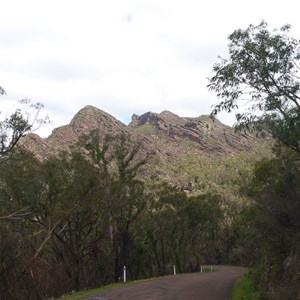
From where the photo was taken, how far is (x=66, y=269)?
108ft

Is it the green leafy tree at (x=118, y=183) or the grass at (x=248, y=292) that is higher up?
the green leafy tree at (x=118, y=183)

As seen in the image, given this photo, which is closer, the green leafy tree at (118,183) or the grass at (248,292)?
the grass at (248,292)

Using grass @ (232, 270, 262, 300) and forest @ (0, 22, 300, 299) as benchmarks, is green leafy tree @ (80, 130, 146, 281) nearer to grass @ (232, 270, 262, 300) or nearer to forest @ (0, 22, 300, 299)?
forest @ (0, 22, 300, 299)

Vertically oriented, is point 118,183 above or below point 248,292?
above

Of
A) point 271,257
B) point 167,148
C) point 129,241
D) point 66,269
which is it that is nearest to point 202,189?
point 167,148

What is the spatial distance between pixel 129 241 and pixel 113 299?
23.4 meters

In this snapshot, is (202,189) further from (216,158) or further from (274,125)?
(274,125)

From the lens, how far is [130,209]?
3878 cm

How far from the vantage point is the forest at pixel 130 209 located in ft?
51.8

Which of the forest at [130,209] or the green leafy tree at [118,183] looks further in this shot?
the green leafy tree at [118,183]

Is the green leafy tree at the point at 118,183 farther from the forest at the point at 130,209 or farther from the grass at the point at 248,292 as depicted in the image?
the grass at the point at 248,292

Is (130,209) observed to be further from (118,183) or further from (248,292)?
(248,292)

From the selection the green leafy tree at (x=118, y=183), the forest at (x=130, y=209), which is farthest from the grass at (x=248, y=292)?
the green leafy tree at (x=118, y=183)

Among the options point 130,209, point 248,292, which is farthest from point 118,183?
point 248,292
